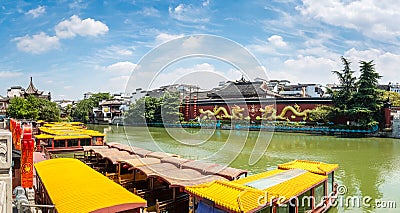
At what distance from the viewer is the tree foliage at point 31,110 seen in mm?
30269

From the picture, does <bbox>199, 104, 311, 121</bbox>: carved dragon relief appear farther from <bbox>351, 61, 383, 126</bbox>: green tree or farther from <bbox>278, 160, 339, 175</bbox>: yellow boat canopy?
<bbox>278, 160, 339, 175</bbox>: yellow boat canopy

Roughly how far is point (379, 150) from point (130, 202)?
58.6ft

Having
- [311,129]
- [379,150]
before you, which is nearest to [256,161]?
[379,150]

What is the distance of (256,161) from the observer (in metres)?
15.0

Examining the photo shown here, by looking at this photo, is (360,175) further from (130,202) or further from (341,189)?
(130,202)

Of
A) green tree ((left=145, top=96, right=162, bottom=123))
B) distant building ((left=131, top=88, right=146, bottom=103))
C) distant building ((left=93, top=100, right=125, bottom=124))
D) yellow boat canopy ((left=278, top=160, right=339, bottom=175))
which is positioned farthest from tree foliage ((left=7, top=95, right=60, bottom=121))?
yellow boat canopy ((left=278, top=160, right=339, bottom=175))

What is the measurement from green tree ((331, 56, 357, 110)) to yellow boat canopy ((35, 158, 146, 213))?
85.9 feet

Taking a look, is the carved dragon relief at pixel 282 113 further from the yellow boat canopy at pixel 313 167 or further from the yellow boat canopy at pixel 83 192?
the yellow boat canopy at pixel 83 192

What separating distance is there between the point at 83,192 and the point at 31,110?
30418 mm

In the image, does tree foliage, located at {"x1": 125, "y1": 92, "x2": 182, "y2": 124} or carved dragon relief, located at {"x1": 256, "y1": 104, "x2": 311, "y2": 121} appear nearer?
carved dragon relief, located at {"x1": 256, "y1": 104, "x2": 311, "y2": 121}

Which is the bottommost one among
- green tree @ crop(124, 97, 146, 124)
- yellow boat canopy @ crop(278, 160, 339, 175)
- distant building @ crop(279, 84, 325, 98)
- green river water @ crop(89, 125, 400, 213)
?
green river water @ crop(89, 125, 400, 213)

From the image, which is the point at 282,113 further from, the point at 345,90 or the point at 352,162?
the point at 352,162

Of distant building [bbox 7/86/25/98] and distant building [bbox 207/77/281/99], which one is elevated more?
distant building [bbox 7/86/25/98]

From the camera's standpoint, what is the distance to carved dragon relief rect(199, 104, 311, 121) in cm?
3098
